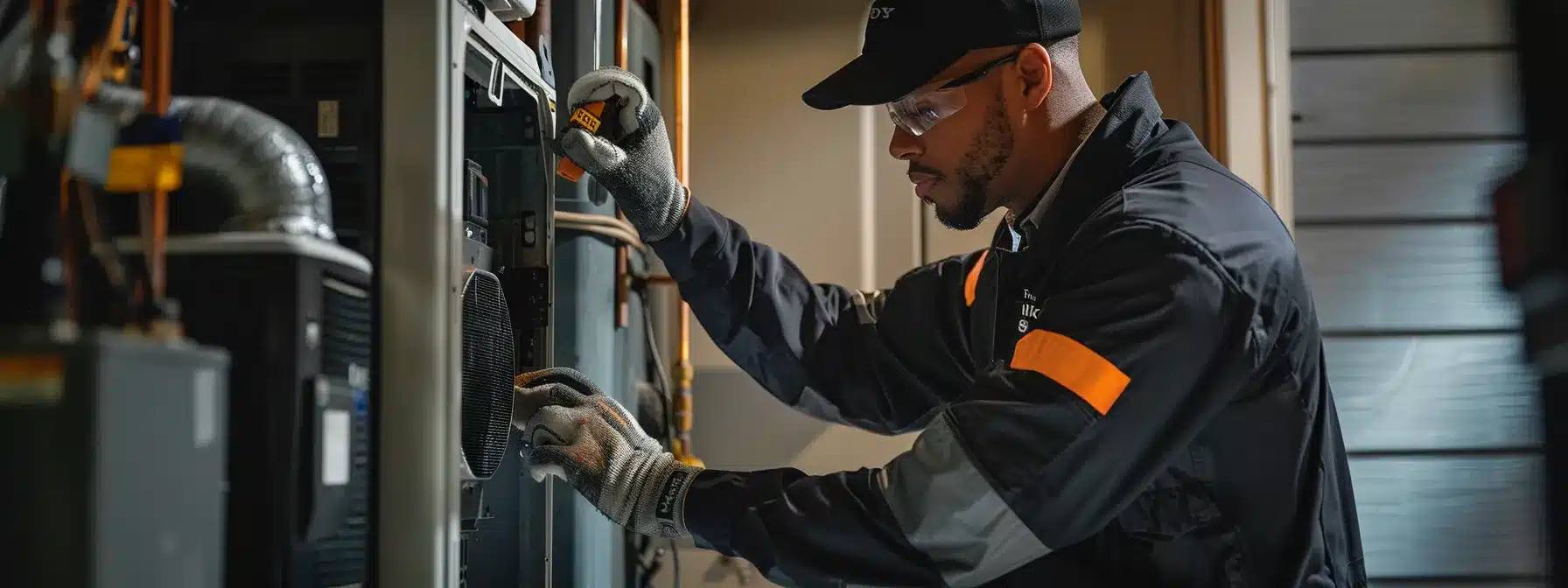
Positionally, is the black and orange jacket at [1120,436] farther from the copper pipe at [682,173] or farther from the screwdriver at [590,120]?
the copper pipe at [682,173]

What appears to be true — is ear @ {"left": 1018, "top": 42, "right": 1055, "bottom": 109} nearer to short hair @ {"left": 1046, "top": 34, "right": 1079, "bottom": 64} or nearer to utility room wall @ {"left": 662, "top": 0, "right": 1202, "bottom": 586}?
short hair @ {"left": 1046, "top": 34, "right": 1079, "bottom": 64}

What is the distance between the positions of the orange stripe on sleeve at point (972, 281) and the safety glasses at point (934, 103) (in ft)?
1.04

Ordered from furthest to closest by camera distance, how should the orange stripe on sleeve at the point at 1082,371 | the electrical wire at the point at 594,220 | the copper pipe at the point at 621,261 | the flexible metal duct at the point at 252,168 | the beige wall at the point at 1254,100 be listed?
the beige wall at the point at 1254,100, the copper pipe at the point at 621,261, the electrical wire at the point at 594,220, the orange stripe on sleeve at the point at 1082,371, the flexible metal duct at the point at 252,168

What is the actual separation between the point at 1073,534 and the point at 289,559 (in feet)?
2.56

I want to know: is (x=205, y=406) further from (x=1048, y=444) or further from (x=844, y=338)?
(x=844, y=338)

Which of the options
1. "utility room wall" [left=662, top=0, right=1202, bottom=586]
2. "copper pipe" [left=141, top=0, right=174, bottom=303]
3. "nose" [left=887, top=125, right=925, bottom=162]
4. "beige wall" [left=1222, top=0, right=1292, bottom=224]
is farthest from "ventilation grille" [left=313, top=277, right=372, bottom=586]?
"beige wall" [left=1222, top=0, right=1292, bottom=224]

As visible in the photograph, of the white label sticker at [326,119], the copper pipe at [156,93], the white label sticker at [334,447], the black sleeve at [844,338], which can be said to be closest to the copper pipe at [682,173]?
the black sleeve at [844,338]

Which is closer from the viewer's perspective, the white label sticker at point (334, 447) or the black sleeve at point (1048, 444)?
the white label sticker at point (334, 447)

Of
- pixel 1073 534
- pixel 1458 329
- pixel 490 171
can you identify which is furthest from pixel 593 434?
pixel 1458 329

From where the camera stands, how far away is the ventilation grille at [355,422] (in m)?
1.14

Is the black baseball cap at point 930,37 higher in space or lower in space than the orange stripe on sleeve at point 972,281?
higher

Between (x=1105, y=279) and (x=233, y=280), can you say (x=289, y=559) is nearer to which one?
(x=233, y=280)

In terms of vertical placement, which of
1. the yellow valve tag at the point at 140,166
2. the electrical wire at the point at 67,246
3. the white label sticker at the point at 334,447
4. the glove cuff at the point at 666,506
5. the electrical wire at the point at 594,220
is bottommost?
the glove cuff at the point at 666,506

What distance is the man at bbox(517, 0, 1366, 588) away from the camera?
4.35 feet
